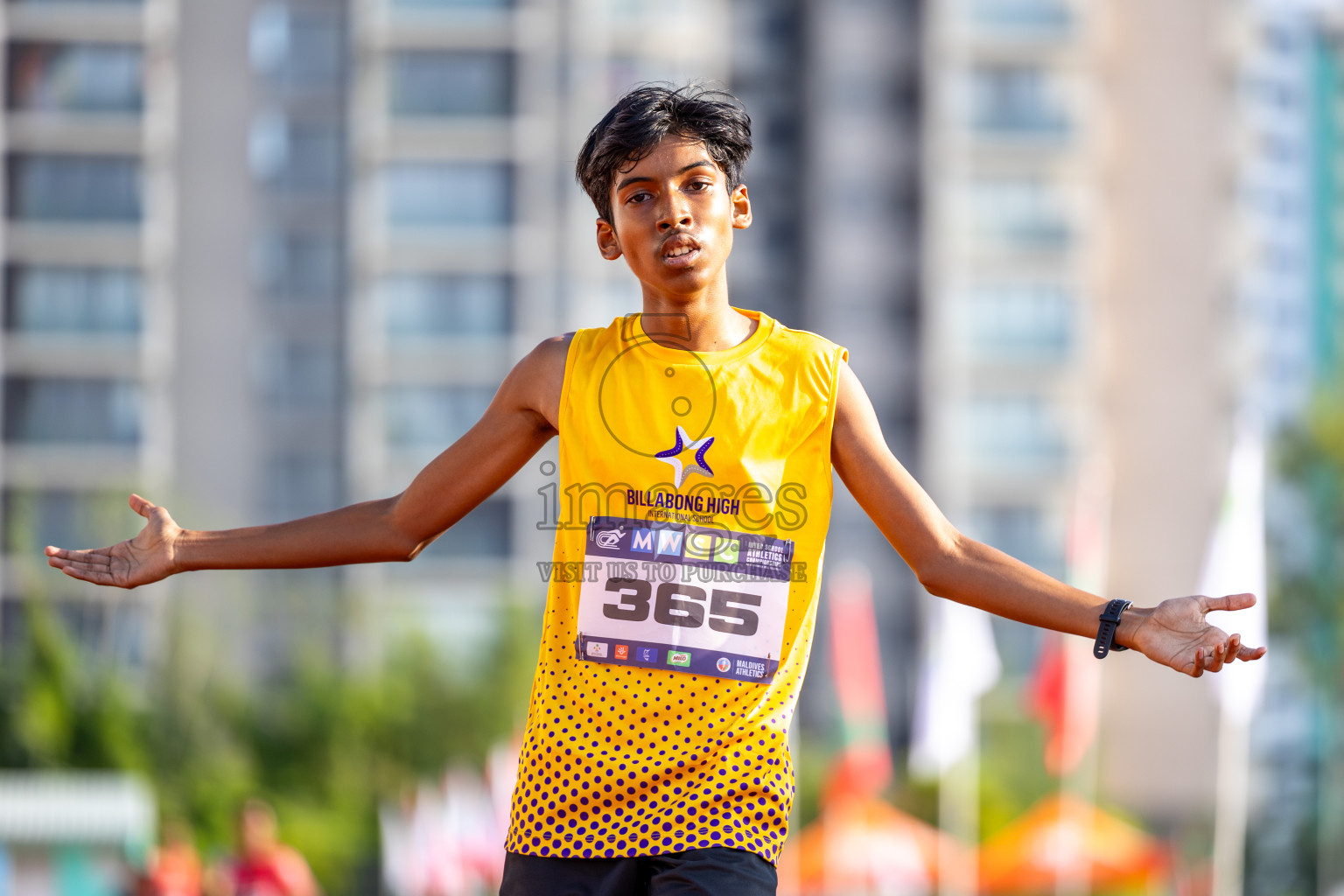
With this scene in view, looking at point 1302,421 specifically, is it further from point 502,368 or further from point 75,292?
point 75,292

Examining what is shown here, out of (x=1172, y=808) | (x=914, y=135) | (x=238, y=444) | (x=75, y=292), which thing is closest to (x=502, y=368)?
(x=238, y=444)

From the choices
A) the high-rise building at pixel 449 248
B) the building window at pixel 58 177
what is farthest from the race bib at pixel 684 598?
the building window at pixel 58 177

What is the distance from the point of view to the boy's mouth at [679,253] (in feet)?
8.68

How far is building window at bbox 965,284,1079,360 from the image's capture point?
3919cm

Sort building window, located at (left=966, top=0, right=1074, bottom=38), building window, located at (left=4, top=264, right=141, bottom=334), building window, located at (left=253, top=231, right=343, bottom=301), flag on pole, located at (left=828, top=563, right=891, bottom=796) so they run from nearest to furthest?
1. flag on pole, located at (left=828, top=563, right=891, bottom=796)
2. building window, located at (left=4, top=264, right=141, bottom=334)
3. building window, located at (left=253, top=231, right=343, bottom=301)
4. building window, located at (left=966, top=0, right=1074, bottom=38)

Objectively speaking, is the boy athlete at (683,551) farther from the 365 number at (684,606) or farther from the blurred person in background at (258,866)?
the blurred person in background at (258,866)

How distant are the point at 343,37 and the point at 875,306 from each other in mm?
14146

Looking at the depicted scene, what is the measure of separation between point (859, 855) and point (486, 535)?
20579mm

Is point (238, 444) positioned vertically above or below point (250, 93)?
below

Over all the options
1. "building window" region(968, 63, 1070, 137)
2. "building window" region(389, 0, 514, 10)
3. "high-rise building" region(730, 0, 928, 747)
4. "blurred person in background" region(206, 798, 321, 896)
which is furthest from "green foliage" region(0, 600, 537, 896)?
"blurred person in background" region(206, 798, 321, 896)

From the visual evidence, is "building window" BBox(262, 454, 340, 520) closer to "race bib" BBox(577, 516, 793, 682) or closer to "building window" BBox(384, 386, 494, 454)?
"building window" BBox(384, 386, 494, 454)

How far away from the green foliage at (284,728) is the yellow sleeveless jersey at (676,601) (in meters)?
25.0

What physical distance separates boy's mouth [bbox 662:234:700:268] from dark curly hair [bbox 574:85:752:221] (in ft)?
0.48

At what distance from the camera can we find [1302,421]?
30719 mm
